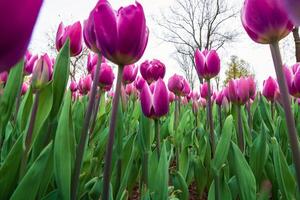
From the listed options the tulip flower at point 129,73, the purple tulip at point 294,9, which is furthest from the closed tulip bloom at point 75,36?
the purple tulip at point 294,9

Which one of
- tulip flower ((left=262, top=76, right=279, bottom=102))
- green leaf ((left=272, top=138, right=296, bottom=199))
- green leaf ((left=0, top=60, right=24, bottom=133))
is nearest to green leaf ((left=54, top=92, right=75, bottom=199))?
green leaf ((left=0, top=60, right=24, bottom=133))

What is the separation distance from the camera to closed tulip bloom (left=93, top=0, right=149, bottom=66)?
1.95 feet

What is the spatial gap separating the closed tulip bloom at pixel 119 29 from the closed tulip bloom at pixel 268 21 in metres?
0.19

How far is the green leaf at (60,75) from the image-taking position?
0.68m

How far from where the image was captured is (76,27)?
94cm

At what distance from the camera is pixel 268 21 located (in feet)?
1.87

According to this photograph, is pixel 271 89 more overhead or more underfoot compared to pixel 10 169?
more overhead

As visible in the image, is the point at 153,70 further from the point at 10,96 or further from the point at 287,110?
the point at 287,110

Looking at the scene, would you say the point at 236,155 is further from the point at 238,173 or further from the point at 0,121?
the point at 0,121

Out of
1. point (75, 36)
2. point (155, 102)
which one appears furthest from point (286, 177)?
point (75, 36)

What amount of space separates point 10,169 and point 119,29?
310mm

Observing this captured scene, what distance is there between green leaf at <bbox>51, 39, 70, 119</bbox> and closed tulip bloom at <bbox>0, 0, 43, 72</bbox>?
18.8 inches

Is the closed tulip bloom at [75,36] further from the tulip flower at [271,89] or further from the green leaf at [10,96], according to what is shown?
the tulip flower at [271,89]

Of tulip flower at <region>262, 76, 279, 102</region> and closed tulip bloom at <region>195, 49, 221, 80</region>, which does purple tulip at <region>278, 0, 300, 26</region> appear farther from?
tulip flower at <region>262, 76, 279, 102</region>
